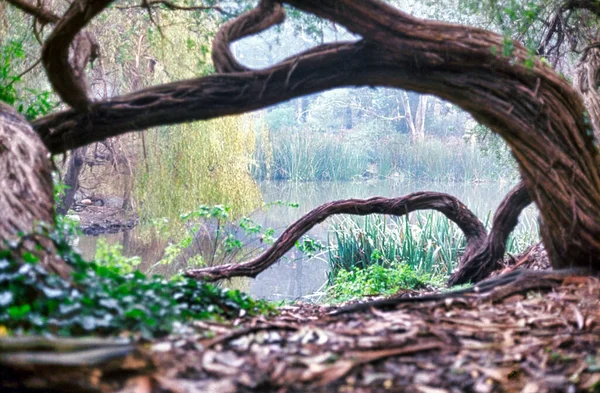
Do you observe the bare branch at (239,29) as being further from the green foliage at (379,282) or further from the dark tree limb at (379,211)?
the green foliage at (379,282)

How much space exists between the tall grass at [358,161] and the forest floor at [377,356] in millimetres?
11524

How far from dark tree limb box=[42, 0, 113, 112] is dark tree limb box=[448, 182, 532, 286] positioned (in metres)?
2.53

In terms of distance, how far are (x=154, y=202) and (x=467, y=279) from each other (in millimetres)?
4414

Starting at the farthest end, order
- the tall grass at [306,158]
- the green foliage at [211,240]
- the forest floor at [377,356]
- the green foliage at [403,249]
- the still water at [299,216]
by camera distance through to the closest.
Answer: the tall grass at [306,158], the still water at [299,216], the green foliage at [403,249], the green foliage at [211,240], the forest floor at [377,356]

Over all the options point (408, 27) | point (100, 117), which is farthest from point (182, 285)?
point (408, 27)

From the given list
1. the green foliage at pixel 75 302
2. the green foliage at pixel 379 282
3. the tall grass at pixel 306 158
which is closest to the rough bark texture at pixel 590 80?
the green foliage at pixel 379 282

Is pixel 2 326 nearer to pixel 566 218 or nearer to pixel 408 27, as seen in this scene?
pixel 408 27

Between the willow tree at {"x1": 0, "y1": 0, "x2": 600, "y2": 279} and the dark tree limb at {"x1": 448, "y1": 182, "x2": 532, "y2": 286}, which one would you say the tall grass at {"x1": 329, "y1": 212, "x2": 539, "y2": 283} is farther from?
the willow tree at {"x1": 0, "y1": 0, "x2": 600, "y2": 279}

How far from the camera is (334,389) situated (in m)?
1.47

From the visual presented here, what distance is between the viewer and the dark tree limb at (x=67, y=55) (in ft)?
7.60

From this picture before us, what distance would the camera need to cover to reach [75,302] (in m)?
1.62

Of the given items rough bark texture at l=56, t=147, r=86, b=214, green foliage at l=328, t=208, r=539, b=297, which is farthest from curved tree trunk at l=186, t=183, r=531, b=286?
rough bark texture at l=56, t=147, r=86, b=214

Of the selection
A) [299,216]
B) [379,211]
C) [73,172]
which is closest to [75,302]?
[379,211]

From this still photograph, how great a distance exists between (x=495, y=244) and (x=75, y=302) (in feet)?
9.82
